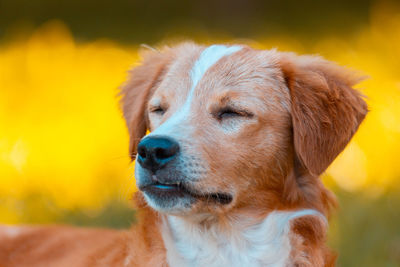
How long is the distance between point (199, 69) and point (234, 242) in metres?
1.07

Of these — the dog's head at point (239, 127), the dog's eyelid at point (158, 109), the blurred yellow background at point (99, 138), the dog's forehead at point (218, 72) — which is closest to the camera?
the dog's head at point (239, 127)

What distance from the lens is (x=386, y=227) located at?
19.3ft

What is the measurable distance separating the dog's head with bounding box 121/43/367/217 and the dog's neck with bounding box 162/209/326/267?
15cm

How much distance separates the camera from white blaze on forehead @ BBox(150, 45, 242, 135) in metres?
3.48

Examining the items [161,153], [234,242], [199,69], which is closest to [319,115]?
[199,69]

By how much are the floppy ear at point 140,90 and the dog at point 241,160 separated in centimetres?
20

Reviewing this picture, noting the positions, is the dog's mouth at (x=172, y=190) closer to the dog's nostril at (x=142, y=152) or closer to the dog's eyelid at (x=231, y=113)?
the dog's nostril at (x=142, y=152)

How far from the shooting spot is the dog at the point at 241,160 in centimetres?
339

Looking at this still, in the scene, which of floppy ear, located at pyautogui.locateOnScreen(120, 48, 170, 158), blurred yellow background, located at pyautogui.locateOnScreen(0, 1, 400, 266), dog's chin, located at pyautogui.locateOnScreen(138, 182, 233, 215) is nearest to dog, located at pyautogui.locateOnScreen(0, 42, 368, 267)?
dog's chin, located at pyautogui.locateOnScreen(138, 182, 233, 215)

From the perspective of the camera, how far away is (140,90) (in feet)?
14.1

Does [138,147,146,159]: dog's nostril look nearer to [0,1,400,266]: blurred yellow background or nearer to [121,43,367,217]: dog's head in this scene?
[121,43,367,217]: dog's head

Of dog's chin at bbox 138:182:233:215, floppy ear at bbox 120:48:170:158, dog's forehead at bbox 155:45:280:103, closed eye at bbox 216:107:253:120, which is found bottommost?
dog's chin at bbox 138:182:233:215

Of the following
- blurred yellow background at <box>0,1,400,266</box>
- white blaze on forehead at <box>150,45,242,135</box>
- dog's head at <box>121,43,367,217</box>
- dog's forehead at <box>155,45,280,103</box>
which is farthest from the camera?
blurred yellow background at <box>0,1,400,266</box>

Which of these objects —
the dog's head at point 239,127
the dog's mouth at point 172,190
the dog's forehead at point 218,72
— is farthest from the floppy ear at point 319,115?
the dog's mouth at point 172,190
